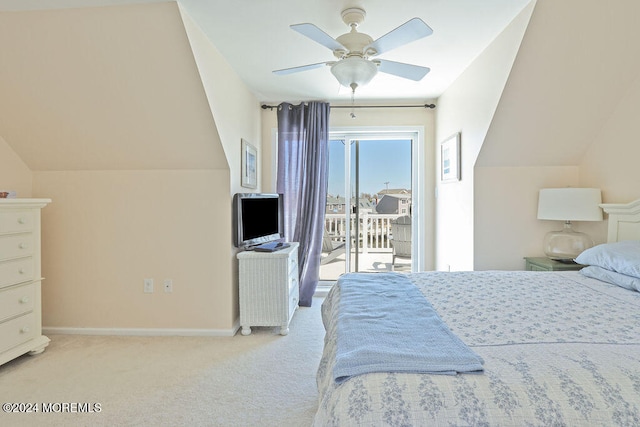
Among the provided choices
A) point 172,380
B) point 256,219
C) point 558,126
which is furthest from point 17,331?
point 558,126

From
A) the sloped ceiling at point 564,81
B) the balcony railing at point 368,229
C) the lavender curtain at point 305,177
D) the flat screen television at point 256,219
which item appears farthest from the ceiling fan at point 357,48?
the balcony railing at point 368,229

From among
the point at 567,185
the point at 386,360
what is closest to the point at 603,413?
the point at 386,360

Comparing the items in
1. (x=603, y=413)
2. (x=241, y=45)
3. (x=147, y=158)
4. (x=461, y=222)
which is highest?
(x=241, y=45)

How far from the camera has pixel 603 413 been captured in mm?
883

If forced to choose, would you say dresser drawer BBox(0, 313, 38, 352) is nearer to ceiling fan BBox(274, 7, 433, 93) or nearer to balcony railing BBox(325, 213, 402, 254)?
ceiling fan BBox(274, 7, 433, 93)

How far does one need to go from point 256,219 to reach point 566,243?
2.68 meters

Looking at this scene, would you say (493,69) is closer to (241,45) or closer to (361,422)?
(241,45)

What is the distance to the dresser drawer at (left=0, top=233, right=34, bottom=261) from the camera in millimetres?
2299

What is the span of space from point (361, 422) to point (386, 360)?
208mm

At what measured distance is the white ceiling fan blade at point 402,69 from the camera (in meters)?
2.09

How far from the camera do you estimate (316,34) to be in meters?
1.80

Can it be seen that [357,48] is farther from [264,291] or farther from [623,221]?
[623,221]

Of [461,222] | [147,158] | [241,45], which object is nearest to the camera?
[241,45]

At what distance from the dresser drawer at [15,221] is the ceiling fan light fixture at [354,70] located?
2.43 m
